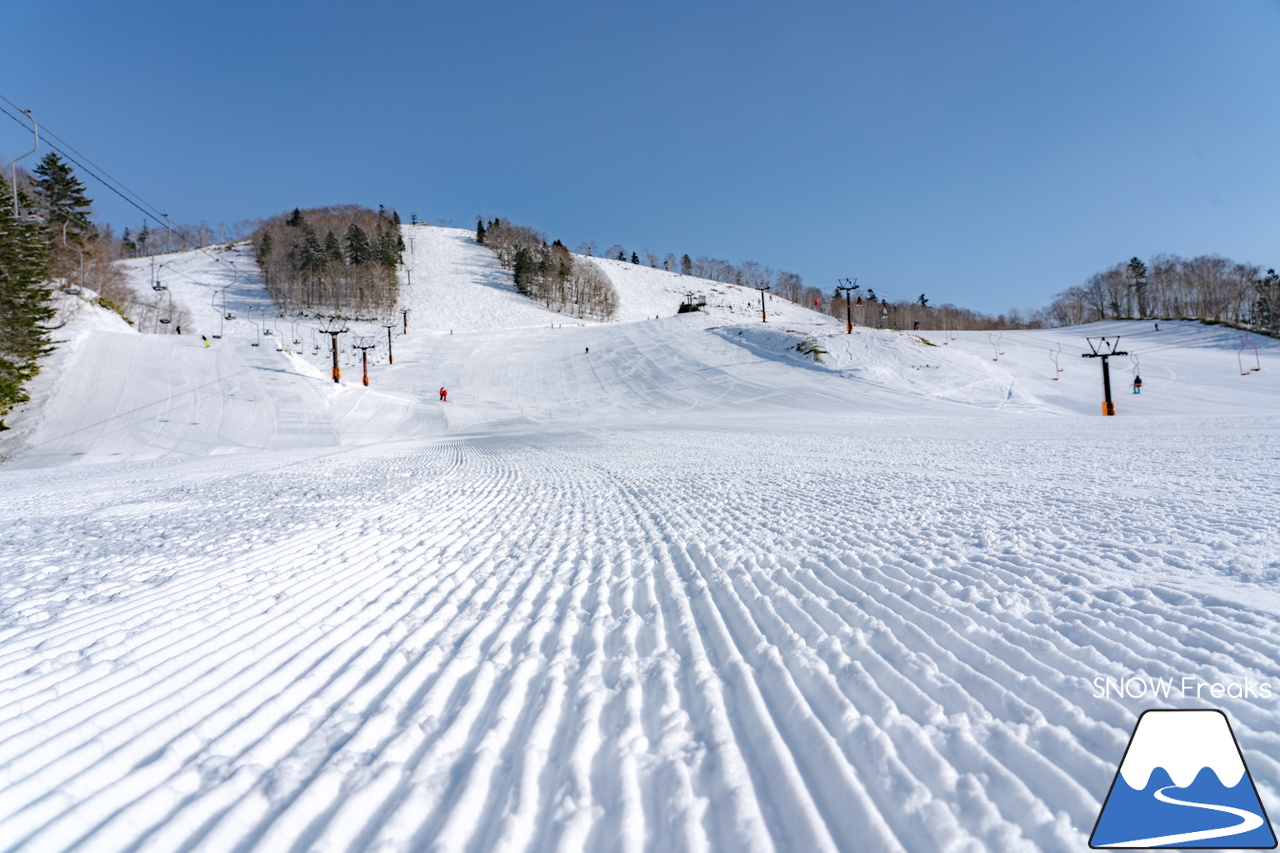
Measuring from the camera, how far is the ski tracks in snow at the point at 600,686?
2.07 metres

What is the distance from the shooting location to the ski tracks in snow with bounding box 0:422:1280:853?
2.07 meters

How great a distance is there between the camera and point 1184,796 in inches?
78.7

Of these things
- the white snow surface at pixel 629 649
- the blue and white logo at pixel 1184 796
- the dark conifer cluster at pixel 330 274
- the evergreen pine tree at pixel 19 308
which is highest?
the dark conifer cluster at pixel 330 274

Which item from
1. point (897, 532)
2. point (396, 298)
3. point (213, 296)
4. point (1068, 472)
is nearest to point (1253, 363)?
point (1068, 472)

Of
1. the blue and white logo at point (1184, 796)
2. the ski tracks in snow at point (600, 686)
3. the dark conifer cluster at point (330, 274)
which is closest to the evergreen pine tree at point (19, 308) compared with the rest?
the ski tracks in snow at point (600, 686)

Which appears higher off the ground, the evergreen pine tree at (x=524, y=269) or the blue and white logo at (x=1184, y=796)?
the evergreen pine tree at (x=524, y=269)

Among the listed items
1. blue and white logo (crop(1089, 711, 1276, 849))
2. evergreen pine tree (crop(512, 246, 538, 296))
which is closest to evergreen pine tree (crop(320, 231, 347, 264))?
evergreen pine tree (crop(512, 246, 538, 296))

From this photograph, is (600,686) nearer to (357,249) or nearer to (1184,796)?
(1184,796)

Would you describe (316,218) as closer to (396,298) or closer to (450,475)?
(396,298)

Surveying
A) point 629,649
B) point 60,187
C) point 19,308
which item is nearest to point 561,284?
point 60,187

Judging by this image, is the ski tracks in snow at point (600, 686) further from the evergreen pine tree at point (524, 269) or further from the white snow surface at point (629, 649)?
the evergreen pine tree at point (524, 269)

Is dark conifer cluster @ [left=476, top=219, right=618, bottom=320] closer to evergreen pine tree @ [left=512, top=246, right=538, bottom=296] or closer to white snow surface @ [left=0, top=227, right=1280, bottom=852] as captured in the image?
evergreen pine tree @ [left=512, top=246, right=538, bottom=296]

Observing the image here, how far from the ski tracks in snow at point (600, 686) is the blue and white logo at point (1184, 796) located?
0.30 feet

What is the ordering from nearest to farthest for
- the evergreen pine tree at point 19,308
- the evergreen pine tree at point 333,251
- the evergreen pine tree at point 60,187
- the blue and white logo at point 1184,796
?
the blue and white logo at point 1184,796
the evergreen pine tree at point 19,308
the evergreen pine tree at point 60,187
the evergreen pine tree at point 333,251
